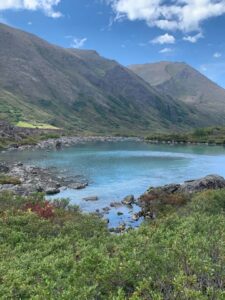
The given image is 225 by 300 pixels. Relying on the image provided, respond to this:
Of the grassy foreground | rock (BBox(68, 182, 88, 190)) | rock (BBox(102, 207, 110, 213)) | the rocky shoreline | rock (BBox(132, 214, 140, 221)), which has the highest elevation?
the grassy foreground

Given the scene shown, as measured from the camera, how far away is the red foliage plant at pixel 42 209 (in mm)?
58044

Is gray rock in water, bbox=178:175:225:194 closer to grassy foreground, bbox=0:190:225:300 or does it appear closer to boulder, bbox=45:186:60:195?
boulder, bbox=45:186:60:195

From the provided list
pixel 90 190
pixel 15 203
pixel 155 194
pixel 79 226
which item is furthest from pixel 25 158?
pixel 79 226

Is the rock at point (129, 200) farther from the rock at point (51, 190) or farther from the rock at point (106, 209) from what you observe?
the rock at point (51, 190)

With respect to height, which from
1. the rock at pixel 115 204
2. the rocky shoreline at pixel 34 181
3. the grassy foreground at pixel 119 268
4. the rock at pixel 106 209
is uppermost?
the grassy foreground at pixel 119 268

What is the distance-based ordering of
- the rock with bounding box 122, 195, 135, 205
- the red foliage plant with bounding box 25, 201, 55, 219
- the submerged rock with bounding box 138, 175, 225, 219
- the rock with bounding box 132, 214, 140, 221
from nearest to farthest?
1. the red foliage plant with bounding box 25, 201, 55, 219
2. the rock with bounding box 132, 214, 140, 221
3. the submerged rock with bounding box 138, 175, 225, 219
4. the rock with bounding box 122, 195, 135, 205

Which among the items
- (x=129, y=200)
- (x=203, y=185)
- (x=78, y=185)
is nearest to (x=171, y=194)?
(x=129, y=200)

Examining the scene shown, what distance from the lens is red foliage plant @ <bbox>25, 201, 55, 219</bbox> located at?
5804cm

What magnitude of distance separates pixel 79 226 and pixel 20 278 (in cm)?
2197

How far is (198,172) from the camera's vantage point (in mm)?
135500

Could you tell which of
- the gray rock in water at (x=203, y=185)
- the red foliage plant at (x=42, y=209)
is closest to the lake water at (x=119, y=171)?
the gray rock in water at (x=203, y=185)

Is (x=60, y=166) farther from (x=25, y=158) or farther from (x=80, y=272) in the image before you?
(x=80, y=272)

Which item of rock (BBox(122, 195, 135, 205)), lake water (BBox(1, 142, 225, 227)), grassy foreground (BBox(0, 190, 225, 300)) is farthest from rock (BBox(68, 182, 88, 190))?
grassy foreground (BBox(0, 190, 225, 300))

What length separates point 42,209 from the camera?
60.9 metres
